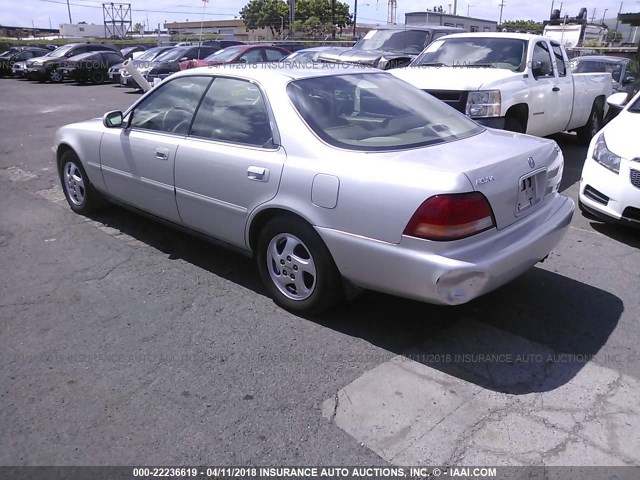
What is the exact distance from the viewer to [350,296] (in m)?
3.55

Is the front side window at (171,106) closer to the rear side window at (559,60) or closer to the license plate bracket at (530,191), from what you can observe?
the license plate bracket at (530,191)

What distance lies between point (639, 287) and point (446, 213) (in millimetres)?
2176

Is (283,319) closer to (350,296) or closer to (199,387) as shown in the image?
(350,296)

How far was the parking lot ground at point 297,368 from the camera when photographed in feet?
8.50

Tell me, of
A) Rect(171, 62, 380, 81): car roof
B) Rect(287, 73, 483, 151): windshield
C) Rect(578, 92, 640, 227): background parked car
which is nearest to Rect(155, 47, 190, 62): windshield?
Rect(171, 62, 380, 81): car roof

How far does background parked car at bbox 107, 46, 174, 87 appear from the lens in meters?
19.8

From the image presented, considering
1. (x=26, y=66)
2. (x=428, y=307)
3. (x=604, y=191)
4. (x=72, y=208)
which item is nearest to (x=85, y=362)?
(x=428, y=307)

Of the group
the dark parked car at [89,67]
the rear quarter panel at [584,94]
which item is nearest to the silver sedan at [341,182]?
the rear quarter panel at [584,94]

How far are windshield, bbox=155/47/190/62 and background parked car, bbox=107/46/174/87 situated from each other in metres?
0.39

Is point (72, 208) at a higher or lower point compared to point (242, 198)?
lower

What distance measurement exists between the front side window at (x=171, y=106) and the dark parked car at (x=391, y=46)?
7.98m

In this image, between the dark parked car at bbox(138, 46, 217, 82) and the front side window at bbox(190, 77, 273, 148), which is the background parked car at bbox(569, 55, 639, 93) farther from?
the front side window at bbox(190, 77, 273, 148)

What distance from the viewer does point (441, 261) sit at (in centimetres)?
292

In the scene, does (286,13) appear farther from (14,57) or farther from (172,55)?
(172,55)
